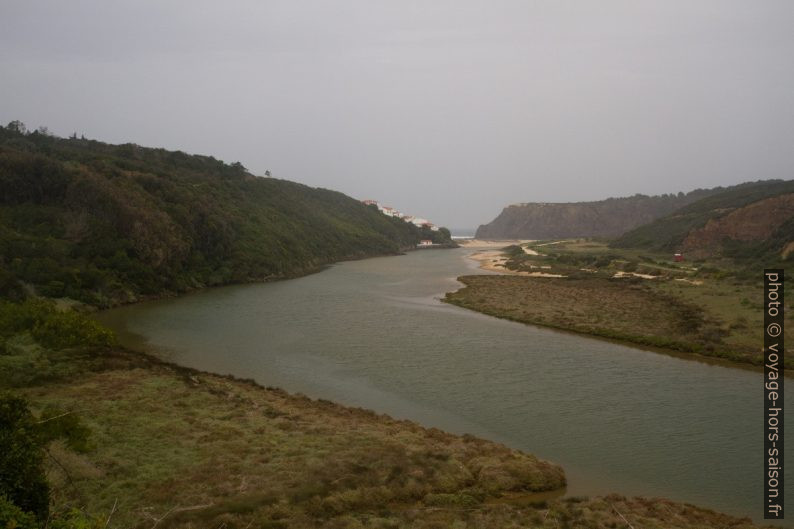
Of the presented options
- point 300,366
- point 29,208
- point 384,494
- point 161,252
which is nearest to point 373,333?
point 300,366

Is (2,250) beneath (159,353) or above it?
above

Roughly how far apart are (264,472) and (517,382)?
12.0 meters

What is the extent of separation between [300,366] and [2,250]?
27.3 metres

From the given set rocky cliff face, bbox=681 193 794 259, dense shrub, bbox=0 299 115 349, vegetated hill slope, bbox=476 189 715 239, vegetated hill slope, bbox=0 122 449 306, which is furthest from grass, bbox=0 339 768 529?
vegetated hill slope, bbox=476 189 715 239

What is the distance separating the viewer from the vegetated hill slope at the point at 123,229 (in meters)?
38.6

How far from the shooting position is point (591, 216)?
17862cm

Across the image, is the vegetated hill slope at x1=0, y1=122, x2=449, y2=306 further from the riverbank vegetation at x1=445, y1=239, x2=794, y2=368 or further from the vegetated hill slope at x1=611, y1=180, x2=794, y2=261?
the vegetated hill slope at x1=611, y1=180, x2=794, y2=261

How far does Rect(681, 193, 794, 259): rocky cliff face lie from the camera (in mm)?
63344

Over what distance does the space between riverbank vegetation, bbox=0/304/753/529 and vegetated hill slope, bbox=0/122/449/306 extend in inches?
881

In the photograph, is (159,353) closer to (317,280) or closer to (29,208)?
(29,208)

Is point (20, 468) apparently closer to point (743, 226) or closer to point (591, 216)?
point (743, 226)

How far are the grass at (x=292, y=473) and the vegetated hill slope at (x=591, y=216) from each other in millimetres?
162278

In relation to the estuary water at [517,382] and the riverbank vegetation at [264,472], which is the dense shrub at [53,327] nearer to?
the riverbank vegetation at [264,472]

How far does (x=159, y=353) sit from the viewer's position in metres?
25.5
